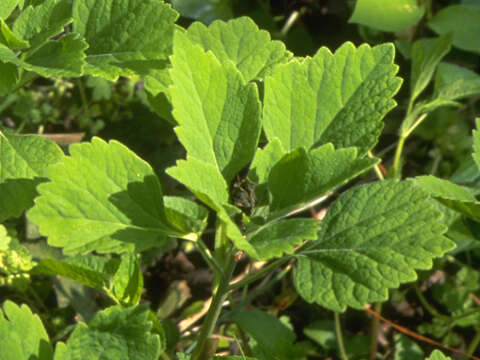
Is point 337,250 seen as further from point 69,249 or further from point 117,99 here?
point 117,99

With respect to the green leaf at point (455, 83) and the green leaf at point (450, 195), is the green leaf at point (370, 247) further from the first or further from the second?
the green leaf at point (455, 83)

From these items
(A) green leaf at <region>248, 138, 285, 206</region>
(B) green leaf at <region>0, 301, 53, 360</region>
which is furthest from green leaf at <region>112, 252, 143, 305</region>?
(A) green leaf at <region>248, 138, 285, 206</region>

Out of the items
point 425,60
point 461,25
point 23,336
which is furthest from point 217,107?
point 461,25

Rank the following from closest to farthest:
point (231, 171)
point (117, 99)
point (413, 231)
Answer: point (413, 231)
point (231, 171)
point (117, 99)

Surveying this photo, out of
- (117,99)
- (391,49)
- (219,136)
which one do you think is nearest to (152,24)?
(219,136)

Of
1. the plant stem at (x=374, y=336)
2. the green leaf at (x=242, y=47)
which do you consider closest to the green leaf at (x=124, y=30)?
the green leaf at (x=242, y=47)
